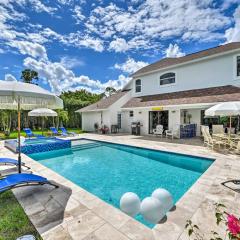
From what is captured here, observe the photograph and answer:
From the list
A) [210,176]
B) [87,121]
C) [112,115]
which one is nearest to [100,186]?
[210,176]

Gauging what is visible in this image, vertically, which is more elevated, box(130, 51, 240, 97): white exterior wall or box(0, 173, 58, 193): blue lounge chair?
box(130, 51, 240, 97): white exterior wall

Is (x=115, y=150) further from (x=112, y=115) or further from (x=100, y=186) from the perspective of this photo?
(x=112, y=115)

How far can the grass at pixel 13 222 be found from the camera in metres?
3.64

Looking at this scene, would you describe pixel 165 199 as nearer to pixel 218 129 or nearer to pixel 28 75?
pixel 218 129

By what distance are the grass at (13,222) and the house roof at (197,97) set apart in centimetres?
1528

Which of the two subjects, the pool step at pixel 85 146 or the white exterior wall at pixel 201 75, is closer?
the pool step at pixel 85 146

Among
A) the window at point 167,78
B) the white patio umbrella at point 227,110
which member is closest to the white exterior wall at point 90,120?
the window at point 167,78

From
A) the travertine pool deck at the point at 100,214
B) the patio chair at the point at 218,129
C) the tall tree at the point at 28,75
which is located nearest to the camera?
A: the travertine pool deck at the point at 100,214

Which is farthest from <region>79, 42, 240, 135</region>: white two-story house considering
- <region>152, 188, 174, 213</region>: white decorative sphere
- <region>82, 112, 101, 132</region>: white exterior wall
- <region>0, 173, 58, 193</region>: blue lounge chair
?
<region>0, 173, 58, 193</region>: blue lounge chair

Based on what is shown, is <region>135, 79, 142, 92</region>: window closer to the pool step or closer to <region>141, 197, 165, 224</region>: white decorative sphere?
the pool step

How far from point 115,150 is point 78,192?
9.14 meters

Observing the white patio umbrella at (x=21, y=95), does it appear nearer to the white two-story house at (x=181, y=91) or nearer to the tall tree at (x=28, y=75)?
the white two-story house at (x=181, y=91)

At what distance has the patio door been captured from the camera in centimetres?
2062

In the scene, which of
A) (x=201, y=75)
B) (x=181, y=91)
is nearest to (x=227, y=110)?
(x=201, y=75)
